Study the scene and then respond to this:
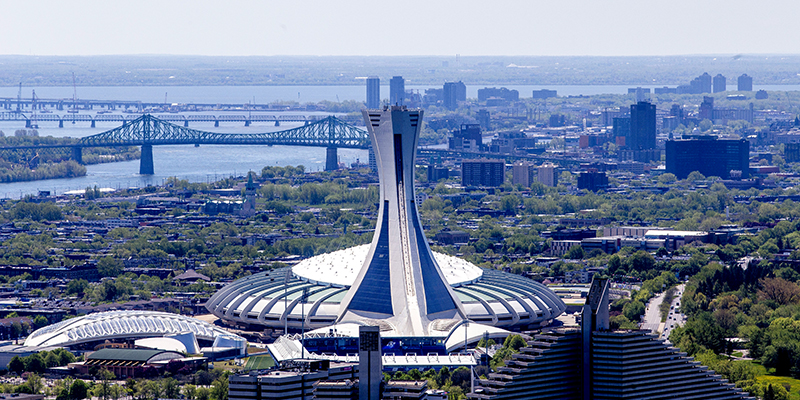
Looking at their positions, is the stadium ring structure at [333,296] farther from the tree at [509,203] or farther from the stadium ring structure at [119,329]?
the tree at [509,203]

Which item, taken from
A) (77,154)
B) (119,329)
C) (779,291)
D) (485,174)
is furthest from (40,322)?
(77,154)

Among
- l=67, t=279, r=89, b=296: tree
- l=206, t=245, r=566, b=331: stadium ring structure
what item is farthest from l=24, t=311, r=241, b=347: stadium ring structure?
l=67, t=279, r=89, b=296: tree

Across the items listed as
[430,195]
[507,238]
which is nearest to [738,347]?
[507,238]

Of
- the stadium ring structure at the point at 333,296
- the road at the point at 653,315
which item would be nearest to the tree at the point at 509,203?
the road at the point at 653,315

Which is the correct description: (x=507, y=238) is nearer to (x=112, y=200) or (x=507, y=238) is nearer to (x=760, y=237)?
(x=760, y=237)

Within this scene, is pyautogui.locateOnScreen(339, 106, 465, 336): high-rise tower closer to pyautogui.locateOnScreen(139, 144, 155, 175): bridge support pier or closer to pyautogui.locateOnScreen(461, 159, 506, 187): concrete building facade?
pyautogui.locateOnScreen(461, 159, 506, 187): concrete building facade
